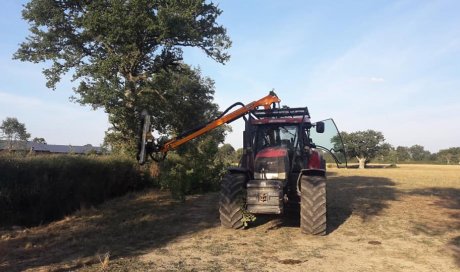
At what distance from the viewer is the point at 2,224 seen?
10.5 metres

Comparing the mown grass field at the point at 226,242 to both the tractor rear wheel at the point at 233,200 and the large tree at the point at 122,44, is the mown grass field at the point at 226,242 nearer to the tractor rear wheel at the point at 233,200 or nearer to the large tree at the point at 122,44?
the tractor rear wheel at the point at 233,200

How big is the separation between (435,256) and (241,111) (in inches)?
225

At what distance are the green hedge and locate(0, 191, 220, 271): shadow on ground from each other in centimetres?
63

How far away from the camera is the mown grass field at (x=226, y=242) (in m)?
7.34

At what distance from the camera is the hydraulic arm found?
10.5 metres

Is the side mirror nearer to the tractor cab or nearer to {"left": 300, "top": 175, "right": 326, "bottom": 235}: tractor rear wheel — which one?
the tractor cab

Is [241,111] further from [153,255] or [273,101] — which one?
[153,255]

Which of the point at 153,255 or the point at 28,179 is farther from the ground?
the point at 28,179

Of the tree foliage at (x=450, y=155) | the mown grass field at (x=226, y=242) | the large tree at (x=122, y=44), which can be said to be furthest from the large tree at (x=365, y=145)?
Result: the mown grass field at (x=226, y=242)

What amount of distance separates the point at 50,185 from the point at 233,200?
18.1 ft

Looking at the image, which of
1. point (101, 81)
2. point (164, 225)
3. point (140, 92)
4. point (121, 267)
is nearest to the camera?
point (121, 267)

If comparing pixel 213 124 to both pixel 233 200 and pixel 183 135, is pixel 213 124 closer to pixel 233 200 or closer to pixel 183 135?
pixel 183 135

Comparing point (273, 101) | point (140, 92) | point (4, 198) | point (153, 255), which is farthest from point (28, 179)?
point (140, 92)

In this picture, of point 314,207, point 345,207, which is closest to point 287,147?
point 314,207
